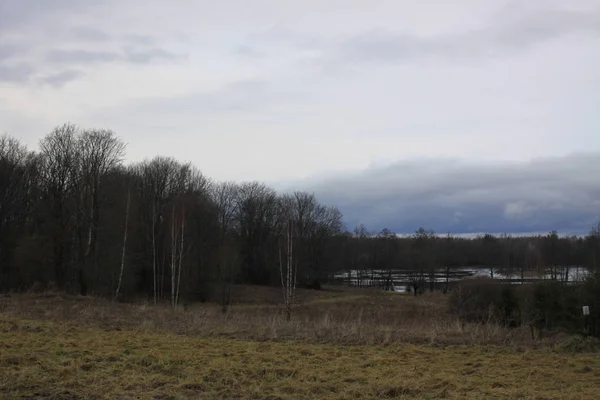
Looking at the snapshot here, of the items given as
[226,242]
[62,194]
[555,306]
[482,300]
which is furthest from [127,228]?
[555,306]

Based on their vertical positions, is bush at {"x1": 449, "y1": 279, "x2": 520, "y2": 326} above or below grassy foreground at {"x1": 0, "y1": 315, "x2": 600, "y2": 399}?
below

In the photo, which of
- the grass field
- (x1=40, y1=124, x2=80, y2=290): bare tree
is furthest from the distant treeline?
the grass field

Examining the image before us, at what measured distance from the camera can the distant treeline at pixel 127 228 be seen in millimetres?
41844

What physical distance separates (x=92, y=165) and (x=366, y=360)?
36615 millimetres

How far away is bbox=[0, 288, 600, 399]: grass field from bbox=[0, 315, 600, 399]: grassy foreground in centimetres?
2

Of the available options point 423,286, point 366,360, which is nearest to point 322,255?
point 423,286

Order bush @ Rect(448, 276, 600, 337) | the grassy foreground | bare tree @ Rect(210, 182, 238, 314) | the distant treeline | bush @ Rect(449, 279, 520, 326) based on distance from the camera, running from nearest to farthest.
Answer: the grassy foreground
bush @ Rect(448, 276, 600, 337)
bush @ Rect(449, 279, 520, 326)
the distant treeline
bare tree @ Rect(210, 182, 238, 314)

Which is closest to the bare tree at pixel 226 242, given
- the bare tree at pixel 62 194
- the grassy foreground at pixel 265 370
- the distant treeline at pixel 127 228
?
the distant treeline at pixel 127 228

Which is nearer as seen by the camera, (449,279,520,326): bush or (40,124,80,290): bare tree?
(449,279,520,326): bush

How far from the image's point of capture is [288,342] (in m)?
13.9

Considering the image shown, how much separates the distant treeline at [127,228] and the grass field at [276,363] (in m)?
17.8

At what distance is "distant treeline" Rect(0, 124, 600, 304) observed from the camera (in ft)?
137

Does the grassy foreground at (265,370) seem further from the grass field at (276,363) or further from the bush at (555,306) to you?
the bush at (555,306)

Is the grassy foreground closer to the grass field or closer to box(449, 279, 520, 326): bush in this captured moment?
the grass field
